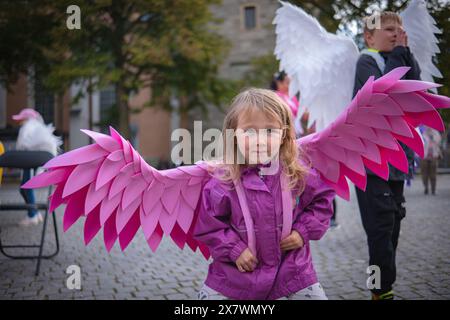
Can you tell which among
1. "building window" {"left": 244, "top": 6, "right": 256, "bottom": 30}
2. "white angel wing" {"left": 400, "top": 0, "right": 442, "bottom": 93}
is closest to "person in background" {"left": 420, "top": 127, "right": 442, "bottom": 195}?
"white angel wing" {"left": 400, "top": 0, "right": 442, "bottom": 93}

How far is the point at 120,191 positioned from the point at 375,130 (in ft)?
3.55

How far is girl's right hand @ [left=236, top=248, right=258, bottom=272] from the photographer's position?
1626 millimetres

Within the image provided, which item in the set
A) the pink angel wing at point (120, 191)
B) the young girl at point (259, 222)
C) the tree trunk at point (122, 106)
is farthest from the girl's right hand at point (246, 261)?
the tree trunk at point (122, 106)

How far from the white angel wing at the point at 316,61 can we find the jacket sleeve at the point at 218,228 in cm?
154

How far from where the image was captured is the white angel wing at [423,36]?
2.55m

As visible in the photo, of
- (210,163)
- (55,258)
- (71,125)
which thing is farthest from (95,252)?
(71,125)

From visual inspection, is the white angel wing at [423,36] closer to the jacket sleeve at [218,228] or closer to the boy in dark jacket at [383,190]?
the boy in dark jacket at [383,190]

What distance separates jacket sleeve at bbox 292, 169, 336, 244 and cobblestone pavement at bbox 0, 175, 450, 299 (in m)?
1.37

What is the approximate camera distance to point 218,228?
5.53ft

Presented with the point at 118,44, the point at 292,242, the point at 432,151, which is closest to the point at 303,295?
the point at 292,242

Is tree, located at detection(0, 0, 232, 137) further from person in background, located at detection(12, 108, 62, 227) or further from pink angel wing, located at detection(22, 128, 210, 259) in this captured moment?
pink angel wing, located at detection(22, 128, 210, 259)

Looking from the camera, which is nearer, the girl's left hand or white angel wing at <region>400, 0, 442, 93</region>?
the girl's left hand

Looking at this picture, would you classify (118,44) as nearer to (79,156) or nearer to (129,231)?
(129,231)
